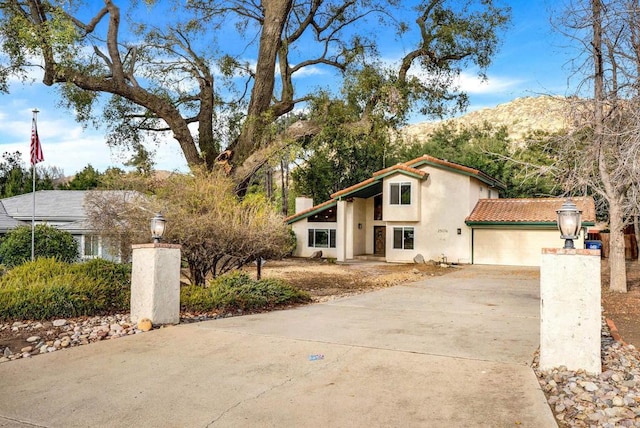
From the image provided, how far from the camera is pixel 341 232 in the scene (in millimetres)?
27375

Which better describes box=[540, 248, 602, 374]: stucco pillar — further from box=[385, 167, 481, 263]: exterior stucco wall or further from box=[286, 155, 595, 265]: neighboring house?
box=[385, 167, 481, 263]: exterior stucco wall

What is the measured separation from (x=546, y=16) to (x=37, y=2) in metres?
13.1

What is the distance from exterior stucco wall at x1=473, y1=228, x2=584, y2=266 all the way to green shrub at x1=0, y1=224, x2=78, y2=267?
18.9 m

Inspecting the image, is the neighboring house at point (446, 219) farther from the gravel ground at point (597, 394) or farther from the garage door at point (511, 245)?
the gravel ground at point (597, 394)

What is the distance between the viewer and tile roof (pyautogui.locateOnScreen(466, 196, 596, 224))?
24.5 m

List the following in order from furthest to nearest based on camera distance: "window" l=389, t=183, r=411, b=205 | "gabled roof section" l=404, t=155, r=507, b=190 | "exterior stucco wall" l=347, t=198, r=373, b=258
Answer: "exterior stucco wall" l=347, t=198, r=373, b=258 → "window" l=389, t=183, r=411, b=205 → "gabled roof section" l=404, t=155, r=507, b=190

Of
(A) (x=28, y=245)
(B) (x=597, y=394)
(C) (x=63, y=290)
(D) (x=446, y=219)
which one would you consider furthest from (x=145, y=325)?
(D) (x=446, y=219)

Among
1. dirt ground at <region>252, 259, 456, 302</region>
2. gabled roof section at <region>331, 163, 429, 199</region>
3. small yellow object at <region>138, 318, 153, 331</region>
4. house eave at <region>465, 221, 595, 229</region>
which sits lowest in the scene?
dirt ground at <region>252, 259, 456, 302</region>

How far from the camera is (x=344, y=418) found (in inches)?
150

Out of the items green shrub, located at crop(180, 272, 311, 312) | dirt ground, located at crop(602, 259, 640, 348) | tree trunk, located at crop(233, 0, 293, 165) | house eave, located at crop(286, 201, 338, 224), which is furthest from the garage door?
green shrub, located at crop(180, 272, 311, 312)

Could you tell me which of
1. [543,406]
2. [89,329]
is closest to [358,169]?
[89,329]

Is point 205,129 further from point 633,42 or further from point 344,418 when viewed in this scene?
point 344,418

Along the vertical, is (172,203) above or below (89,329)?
above

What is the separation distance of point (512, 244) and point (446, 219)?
3.46 metres
